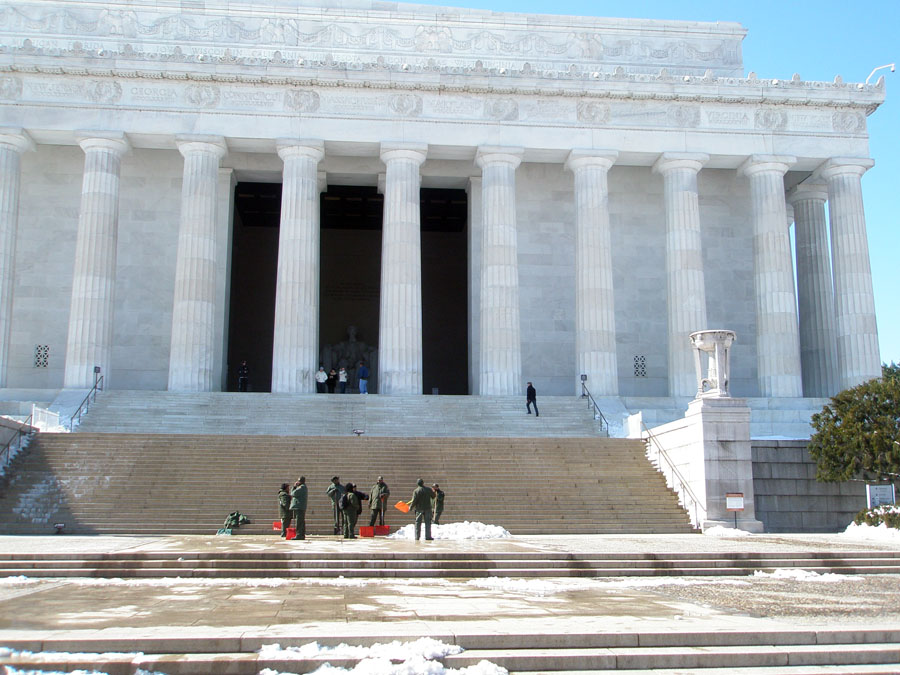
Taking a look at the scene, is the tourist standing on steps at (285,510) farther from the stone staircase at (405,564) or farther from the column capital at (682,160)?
the column capital at (682,160)

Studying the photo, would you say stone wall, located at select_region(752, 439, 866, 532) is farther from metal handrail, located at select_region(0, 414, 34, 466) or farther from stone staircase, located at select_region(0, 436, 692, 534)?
metal handrail, located at select_region(0, 414, 34, 466)

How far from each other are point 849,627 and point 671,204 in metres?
33.0

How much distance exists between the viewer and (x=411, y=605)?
12.2 m

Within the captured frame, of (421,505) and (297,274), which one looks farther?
(297,274)

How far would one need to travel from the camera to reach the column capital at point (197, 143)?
39.3m

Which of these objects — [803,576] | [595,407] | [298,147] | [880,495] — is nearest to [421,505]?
[803,576]

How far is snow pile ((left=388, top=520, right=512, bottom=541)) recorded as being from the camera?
70.0 feet

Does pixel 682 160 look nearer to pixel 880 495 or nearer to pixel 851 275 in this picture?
pixel 851 275

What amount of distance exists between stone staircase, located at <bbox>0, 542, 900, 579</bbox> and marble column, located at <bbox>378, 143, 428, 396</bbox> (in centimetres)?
2108

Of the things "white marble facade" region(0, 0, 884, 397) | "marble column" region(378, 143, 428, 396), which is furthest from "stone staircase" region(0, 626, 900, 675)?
"white marble facade" region(0, 0, 884, 397)

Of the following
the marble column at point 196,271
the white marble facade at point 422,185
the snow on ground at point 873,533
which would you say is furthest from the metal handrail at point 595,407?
the marble column at point 196,271

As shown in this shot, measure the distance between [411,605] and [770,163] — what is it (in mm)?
35369

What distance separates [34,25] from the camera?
4534 cm

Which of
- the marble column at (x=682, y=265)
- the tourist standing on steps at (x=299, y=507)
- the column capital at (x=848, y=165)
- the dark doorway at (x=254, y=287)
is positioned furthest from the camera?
the dark doorway at (x=254, y=287)
